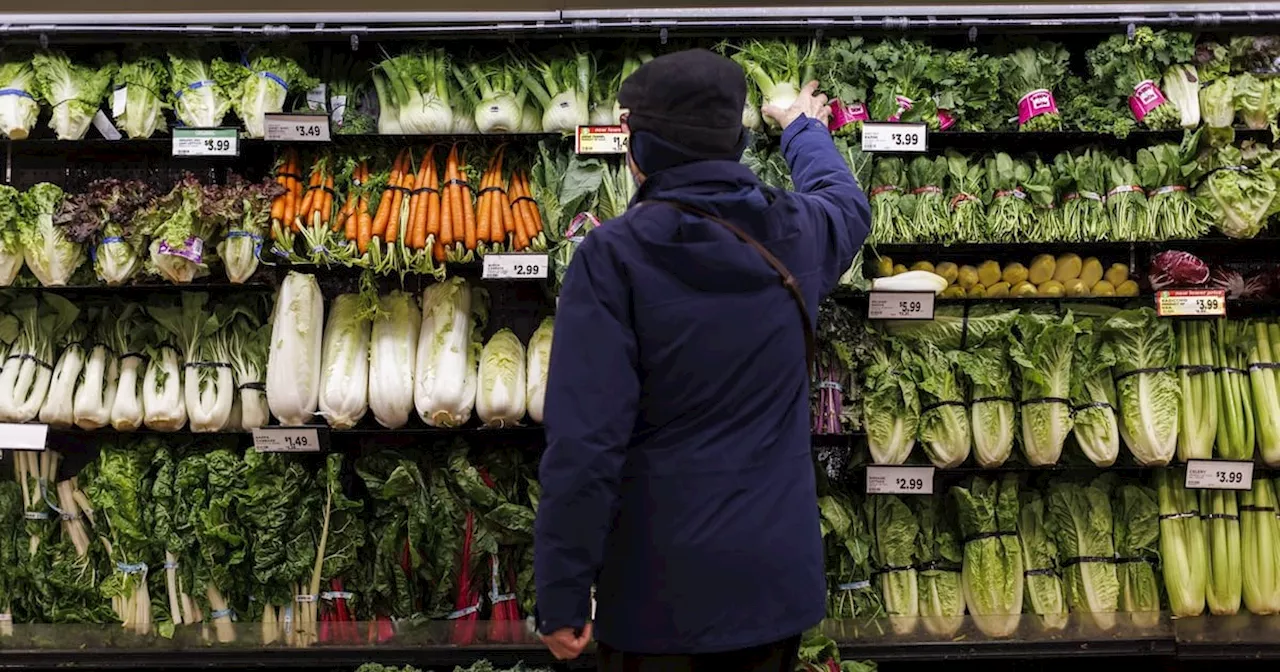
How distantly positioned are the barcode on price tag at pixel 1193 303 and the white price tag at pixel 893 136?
1047mm

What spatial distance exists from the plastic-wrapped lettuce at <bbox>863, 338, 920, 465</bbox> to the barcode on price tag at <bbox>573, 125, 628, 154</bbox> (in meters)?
1.21

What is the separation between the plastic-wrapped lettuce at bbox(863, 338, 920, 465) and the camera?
3535 mm

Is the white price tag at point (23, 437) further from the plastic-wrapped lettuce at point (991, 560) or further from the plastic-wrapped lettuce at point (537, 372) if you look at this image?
the plastic-wrapped lettuce at point (991, 560)

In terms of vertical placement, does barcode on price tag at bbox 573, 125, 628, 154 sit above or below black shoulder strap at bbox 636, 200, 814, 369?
above

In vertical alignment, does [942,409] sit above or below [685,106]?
below

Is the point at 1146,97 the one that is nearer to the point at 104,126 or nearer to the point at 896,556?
the point at 896,556

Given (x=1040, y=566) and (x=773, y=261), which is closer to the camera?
(x=773, y=261)

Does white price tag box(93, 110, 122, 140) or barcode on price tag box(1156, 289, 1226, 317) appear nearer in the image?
barcode on price tag box(1156, 289, 1226, 317)

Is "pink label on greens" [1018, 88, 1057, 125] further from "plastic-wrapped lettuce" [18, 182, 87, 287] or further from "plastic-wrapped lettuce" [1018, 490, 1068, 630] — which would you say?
"plastic-wrapped lettuce" [18, 182, 87, 287]

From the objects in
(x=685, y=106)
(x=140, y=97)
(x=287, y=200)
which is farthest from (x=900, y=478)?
(x=140, y=97)

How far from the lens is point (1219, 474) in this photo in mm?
3574

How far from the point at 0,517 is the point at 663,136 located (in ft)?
10.1

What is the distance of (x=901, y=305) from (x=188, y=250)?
2.50m

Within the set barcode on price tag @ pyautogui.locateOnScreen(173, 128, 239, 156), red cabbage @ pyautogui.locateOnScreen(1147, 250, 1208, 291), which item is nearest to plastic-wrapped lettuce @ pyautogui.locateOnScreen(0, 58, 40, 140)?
Result: barcode on price tag @ pyautogui.locateOnScreen(173, 128, 239, 156)
